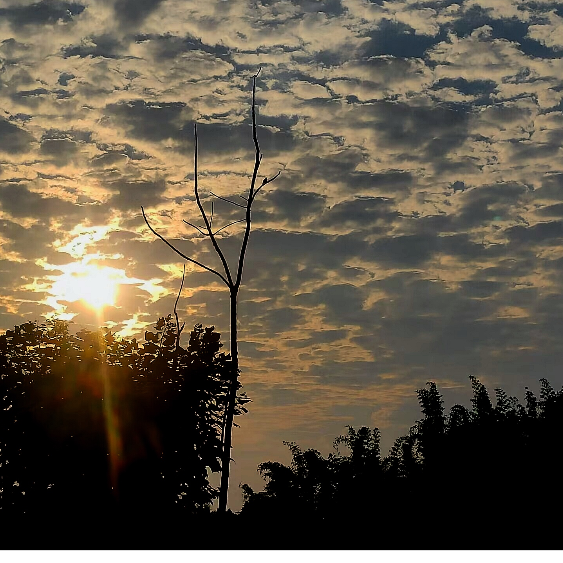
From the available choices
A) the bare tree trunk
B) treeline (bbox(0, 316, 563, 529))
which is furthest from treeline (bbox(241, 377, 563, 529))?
the bare tree trunk

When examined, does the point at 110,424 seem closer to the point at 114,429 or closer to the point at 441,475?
the point at 114,429

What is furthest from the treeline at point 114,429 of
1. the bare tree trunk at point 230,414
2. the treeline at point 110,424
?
the bare tree trunk at point 230,414

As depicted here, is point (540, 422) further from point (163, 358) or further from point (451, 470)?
point (163, 358)

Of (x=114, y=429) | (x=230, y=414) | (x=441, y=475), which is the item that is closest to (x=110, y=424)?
(x=114, y=429)

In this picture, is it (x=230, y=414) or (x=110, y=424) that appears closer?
(x=230, y=414)

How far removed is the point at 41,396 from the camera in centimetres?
2581

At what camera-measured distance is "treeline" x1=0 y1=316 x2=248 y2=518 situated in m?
23.7

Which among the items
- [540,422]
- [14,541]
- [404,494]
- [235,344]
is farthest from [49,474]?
[540,422]

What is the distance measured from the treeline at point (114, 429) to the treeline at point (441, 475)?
399 inches

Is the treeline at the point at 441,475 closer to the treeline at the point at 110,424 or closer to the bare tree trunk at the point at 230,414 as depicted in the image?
the treeline at the point at 110,424

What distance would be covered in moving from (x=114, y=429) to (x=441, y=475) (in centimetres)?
2295

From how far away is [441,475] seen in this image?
141ft

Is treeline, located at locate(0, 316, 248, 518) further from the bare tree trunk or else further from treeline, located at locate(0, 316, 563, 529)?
the bare tree trunk

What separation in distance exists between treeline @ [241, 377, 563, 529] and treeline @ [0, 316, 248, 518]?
10.1 meters
